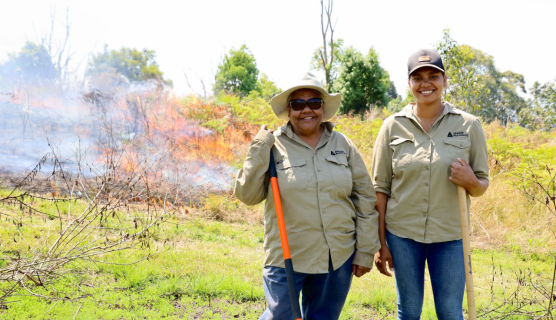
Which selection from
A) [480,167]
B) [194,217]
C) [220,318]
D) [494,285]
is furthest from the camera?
[194,217]

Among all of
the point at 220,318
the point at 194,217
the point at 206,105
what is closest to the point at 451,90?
the point at 206,105

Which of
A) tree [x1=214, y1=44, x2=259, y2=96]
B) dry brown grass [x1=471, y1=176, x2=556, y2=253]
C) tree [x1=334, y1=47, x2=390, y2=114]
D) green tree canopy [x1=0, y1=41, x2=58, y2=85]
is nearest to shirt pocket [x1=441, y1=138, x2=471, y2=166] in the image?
dry brown grass [x1=471, y1=176, x2=556, y2=253]

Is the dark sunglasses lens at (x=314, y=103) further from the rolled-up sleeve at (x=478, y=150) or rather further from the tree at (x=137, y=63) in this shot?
the tree at (x=137, y=63)

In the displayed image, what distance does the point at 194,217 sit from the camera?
25.0 ft

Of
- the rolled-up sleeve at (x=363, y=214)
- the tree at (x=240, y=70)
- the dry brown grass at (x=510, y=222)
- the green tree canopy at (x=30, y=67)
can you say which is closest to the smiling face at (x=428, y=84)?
the rolled-up sleeve at (x=363, y=214)

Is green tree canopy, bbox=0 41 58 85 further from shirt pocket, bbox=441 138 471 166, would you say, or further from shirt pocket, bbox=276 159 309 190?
shirt pocket, bbox=441 138 471 166

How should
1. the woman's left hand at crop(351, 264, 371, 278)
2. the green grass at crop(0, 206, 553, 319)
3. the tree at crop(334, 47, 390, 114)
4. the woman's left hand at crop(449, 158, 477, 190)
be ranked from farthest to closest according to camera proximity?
the tree at crop(334, 47, 390, 114) → the green grass at crop(0, 206, 553, 319) → the woman's left hand at crop(351, 264, 371, 278) → the woman's left hand at crop(449, 158, 477, 190)

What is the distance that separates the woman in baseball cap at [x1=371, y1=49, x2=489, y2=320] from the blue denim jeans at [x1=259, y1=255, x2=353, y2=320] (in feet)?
1.14

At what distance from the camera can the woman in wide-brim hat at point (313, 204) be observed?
2500 mm

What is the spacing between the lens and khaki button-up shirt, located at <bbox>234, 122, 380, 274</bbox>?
2.50 m

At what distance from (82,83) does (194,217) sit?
7907 millimetres

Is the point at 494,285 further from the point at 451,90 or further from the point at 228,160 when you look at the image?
the point at 451,90

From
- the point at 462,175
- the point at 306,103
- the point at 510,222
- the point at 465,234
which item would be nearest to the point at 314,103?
the point at 306,103

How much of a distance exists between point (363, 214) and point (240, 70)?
24.9 meters
